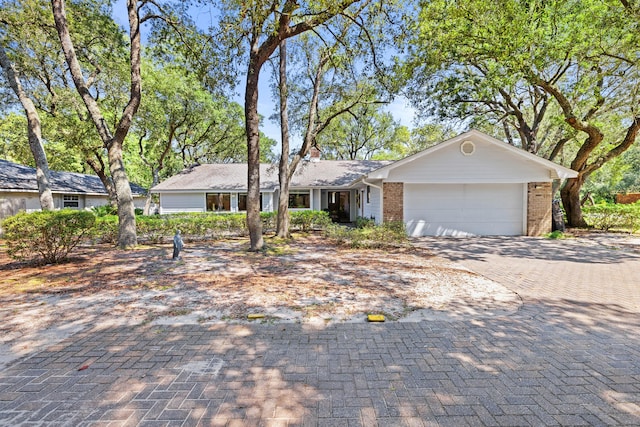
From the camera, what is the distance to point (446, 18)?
10086mm

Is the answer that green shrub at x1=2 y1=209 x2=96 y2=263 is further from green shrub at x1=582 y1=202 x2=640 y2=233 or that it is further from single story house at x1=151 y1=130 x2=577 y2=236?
green shrub at x1=582 y1=202 x2=640 y2=233

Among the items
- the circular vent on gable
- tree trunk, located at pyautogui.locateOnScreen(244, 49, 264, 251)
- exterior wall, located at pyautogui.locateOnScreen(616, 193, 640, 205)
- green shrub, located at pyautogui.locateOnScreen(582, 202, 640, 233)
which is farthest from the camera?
exterior wall, located at pyautogui.locateOnScreen(616, 193, 640, 205)

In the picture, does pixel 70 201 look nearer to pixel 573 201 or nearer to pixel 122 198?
pixel 122 198

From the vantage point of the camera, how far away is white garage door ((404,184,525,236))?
12.7 m

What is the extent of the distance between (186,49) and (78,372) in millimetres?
11420

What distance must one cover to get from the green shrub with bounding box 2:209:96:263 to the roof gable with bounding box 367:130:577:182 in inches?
394

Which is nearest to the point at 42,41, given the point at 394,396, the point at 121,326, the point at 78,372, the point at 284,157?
the point at 284,157

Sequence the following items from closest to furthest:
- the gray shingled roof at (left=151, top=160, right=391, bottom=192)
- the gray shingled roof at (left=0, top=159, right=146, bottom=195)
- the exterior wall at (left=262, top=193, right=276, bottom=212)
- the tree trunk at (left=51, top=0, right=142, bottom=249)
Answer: the tree trunk at (left=51, top=0, right=142, bottom=249)
the gray shingled roof at (left=0, top=159, right=146, bottom=195)
the gray shingled roof at (left=151, top=160, right=391, bottom=192)
the exterior wall at (left=262, top=193, right=276, bottom=212)

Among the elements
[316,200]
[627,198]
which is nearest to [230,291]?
[316,200]

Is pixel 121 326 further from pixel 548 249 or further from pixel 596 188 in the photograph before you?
pixel 596 188

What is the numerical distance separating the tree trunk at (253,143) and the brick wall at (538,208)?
11371mm

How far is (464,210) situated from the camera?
41.9ft

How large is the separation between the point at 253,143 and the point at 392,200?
6275 mm

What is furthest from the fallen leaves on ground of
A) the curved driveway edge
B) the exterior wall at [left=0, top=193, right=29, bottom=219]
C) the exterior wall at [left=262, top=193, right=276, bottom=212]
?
the exterior wall at [left=262, top=193, right=276, bottom=212]
